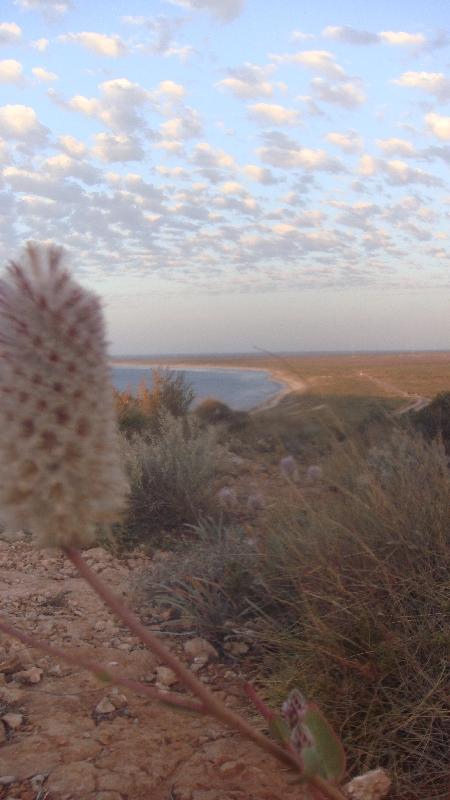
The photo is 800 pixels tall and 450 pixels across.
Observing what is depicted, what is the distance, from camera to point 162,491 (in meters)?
6.33

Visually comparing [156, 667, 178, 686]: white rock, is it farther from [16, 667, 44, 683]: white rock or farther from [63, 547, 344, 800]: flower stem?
[63, 547, 344, 800]: flower stem

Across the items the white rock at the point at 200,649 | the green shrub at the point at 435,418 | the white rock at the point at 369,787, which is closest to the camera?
the white rock at the point at 369,787

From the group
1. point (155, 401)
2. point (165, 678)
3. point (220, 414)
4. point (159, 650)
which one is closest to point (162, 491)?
point (165, 678)

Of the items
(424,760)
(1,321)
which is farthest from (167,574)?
(1,321)

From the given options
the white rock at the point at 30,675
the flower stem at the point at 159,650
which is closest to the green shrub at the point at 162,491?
the white rock at the point at 30,675

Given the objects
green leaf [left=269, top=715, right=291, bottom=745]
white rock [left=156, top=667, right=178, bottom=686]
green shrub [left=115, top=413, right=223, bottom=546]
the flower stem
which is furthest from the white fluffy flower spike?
green shrub [left=115, top=413, right=223, bottom=546]

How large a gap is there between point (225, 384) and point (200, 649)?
54.3 feet

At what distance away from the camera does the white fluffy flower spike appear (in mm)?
1175

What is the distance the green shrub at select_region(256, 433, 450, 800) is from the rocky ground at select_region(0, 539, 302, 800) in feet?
1.25

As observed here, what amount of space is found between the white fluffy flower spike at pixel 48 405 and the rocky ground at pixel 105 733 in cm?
174

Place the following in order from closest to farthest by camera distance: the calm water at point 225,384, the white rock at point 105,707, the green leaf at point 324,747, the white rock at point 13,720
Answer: the green leaf at point 324,747 < the white rock at point 13,720 < the white rock at point 105,707 < the calm water at point 225,384

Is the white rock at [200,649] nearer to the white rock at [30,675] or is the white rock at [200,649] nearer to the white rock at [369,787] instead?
the white rock at [30,675]

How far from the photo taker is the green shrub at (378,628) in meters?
2.81

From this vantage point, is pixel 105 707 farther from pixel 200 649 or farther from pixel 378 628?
pixel 378 628
